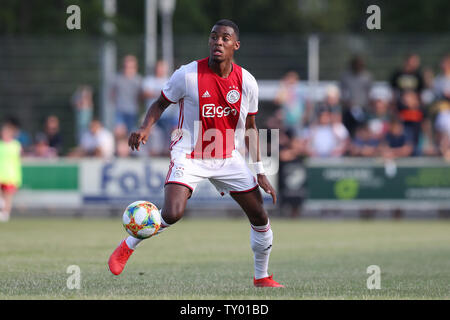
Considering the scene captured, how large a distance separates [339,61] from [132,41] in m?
5.55

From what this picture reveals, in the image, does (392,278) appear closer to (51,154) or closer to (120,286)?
(120,286)

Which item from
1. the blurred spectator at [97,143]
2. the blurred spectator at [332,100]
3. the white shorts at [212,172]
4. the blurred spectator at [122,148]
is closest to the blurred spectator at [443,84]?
the blurred spectator at [332,100]

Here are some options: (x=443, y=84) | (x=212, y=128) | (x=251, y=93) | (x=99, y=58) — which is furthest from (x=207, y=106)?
(x=99, y=58)

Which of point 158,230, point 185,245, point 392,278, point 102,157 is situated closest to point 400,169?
point 102,157

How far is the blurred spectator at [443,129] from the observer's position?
2098 centimetres

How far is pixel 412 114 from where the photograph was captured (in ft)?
69.5

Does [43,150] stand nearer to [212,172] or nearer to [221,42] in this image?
[212,172]

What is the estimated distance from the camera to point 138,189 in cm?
2030

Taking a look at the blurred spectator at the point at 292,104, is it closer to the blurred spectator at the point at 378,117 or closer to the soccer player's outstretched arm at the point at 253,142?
the blurred spectator at the point at 378,117

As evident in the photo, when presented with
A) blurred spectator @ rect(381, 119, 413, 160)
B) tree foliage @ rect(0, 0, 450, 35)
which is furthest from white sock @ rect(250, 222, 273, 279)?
tree foliage @ rect(0, 0, 450, 35)

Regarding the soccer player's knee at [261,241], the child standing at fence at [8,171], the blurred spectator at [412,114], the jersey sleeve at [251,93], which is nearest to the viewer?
the jersey sleeve at [251,93]

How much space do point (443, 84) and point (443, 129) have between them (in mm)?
1109

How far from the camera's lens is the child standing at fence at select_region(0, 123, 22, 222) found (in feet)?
64.8

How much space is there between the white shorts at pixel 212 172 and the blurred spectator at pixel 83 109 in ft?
47.1
